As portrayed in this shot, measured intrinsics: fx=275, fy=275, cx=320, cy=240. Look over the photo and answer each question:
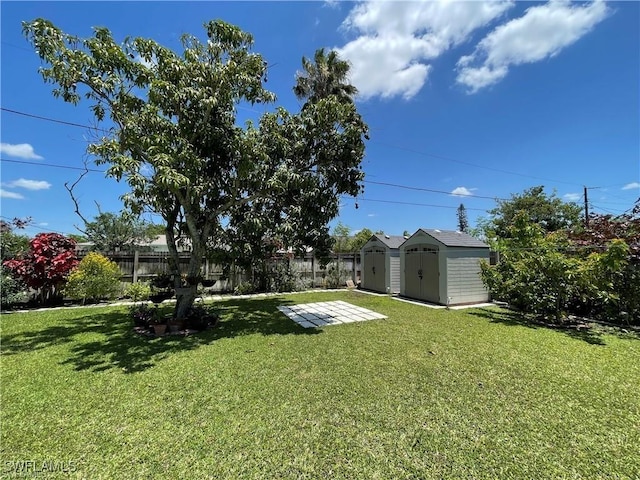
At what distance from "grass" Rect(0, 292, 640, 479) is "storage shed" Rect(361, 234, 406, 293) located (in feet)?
19.1

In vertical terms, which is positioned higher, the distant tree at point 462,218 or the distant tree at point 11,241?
the distant tree at point 462,218

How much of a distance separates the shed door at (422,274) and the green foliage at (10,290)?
1153cm

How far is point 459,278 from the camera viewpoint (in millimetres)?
8578

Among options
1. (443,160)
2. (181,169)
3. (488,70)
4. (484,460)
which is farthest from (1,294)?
(443,160)

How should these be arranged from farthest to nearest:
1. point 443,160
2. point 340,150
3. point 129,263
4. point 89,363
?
point 443,160 → point 129,263 → point 340,150 → point 89,363

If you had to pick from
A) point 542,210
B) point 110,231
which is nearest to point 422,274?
point 542,210

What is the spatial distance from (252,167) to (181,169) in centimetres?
129

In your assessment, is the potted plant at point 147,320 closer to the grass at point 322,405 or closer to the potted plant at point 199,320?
the grass at point 322,405

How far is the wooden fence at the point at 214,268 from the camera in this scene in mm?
9547

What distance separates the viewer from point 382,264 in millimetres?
11406

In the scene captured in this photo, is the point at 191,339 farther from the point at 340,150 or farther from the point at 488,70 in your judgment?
the point at 488,70

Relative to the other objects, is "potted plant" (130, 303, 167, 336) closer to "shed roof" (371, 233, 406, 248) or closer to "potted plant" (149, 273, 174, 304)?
"potted plant" (149, 273, 174, 304)

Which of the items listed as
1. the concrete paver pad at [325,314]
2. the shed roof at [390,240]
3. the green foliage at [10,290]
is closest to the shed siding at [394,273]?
the shed roof at [390,240]

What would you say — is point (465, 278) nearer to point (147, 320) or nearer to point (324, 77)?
point (147, 320)
